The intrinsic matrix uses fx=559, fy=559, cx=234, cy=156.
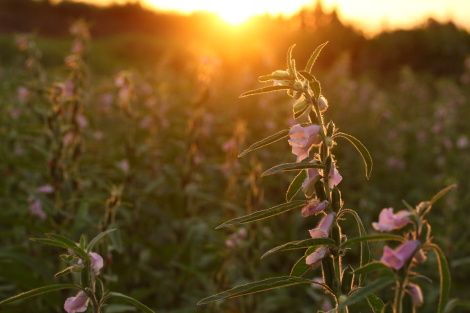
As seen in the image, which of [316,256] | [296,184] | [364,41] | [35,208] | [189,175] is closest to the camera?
[316,256]

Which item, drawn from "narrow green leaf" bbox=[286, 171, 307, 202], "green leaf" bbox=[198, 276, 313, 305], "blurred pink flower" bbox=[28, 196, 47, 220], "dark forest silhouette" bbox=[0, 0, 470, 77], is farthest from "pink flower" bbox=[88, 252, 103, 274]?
"dark forest silhouette" bbox=[0, 0, 470, 77]

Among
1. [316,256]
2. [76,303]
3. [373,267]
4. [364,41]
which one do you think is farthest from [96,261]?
[364,41]

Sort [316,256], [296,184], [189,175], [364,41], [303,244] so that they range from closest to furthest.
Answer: [303,244] < [316,256] < [296,184] < [189,175] < [364,41]

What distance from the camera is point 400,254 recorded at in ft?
3.22

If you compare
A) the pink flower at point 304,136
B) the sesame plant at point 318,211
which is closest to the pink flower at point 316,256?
the sesame plant at point 318,211

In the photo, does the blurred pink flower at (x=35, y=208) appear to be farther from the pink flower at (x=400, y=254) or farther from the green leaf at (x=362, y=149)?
the pink flower at (x=400, y=254)

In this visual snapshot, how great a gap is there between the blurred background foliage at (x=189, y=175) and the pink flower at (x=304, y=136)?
1024 millimetres

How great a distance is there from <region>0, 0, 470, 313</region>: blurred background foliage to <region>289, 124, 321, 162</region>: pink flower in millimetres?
1024

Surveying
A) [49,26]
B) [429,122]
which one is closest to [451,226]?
[429,122]

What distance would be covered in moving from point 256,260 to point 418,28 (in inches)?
817

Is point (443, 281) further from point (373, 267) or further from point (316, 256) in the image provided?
point (316, 256)

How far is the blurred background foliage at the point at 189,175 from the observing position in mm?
2918

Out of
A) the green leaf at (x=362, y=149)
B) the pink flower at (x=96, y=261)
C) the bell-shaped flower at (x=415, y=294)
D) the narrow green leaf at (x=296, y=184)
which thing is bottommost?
the pink flower at (x=96, y=261)

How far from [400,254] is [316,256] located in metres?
0.33
